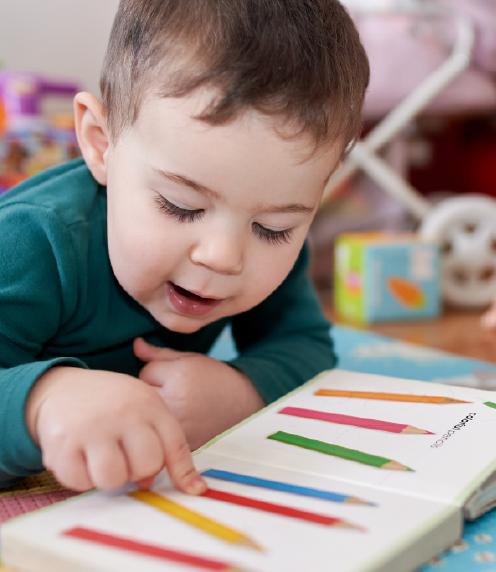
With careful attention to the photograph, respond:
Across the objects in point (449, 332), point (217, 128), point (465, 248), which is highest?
point (217, 128)

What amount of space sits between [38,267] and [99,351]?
0.14 meters

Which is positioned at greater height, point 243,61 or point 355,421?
point 243,61

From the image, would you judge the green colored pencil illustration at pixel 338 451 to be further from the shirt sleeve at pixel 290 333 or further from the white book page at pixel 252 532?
the shirt sleeve at pixel 290 333

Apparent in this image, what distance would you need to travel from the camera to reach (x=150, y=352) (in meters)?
0.73

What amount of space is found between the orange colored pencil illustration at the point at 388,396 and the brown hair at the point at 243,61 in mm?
199

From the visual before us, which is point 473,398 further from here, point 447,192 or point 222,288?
point 447,192

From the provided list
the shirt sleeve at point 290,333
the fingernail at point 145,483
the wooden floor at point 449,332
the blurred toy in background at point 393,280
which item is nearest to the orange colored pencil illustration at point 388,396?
the shirt sleeve at point 290,333

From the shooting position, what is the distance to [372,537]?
40 cm

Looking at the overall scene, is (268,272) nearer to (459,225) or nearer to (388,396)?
(388,396)

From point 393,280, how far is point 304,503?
47.4 inches

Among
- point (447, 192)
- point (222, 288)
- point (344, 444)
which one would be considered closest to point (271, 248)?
point (222, 288)

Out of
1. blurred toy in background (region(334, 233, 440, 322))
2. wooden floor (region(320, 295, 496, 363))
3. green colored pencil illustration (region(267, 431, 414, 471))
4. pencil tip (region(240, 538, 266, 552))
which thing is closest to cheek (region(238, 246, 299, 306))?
green colored pencil illustration (region(267, 431, 414, 471))

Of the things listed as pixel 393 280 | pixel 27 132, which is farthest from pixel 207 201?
pixel 27 132

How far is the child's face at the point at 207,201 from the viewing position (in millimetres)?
539
